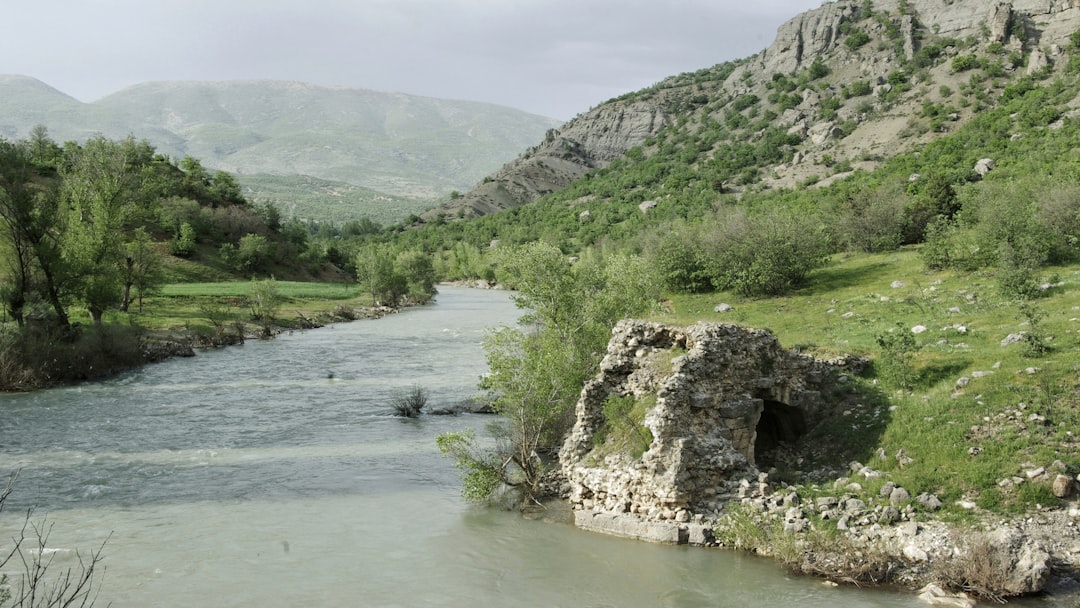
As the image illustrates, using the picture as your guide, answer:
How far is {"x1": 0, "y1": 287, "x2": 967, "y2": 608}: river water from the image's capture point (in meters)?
13.7

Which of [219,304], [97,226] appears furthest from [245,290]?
[97,226]

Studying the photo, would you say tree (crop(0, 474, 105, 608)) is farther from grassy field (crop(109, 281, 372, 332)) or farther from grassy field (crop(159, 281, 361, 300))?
grassy field (crop(159, 281, 361, 300))

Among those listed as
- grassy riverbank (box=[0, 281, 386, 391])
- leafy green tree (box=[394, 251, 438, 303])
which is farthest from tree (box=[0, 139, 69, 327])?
leafy green tree (box=[394, 251, 438, 303])

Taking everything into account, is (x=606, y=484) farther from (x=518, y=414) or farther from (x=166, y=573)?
(x=166, y=573)

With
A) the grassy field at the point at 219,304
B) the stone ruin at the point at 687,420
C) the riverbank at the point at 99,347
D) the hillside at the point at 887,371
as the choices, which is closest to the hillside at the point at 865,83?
the hillside at the point at 887,371

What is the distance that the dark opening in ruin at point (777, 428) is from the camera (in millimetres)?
20550

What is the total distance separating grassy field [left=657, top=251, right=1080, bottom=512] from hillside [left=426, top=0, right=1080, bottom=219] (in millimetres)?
72873

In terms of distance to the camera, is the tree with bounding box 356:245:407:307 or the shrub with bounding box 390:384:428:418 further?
the tree with bounding box 356:245:407:307

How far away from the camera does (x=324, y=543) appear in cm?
1627

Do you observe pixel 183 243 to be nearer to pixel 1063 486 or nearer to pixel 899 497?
pixel 899 497

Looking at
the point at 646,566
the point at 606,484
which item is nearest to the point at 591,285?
the point at 606,484

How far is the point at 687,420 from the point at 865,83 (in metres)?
134

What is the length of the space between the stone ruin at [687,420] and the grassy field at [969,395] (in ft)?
5.28

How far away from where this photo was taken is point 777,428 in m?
21.7
